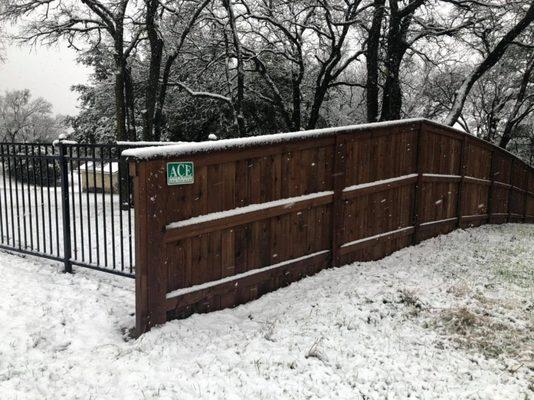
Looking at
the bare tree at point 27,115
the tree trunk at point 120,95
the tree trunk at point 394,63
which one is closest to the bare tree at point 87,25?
the tree trunk at point 120,95

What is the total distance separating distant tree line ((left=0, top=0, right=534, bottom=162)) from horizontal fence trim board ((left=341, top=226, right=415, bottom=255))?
559cm

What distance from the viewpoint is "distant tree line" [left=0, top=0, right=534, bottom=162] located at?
545 inches

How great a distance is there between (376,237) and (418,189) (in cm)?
148

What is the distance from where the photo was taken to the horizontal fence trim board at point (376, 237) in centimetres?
718

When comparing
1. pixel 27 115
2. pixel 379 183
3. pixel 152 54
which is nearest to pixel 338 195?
pixel 379 183

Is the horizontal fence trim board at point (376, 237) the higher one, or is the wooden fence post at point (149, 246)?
the wooden fence post at point (149, 246)

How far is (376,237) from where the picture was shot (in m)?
7.76

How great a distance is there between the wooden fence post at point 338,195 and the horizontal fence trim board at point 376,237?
174 mm

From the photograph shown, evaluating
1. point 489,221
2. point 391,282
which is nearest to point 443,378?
point 391,282

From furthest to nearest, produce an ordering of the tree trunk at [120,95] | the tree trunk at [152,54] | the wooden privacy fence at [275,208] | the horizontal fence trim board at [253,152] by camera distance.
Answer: the tree trunk at [120,95], the tree trunk at [152,54], the horizontal fence trim board at [253,152], the wooden privacy fence at [275,208]

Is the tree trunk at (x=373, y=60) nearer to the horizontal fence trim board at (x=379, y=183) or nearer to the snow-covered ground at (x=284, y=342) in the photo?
the horizontal fence trim board at (x=379, y=183)

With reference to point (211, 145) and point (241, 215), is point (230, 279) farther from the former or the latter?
point (211, 145)

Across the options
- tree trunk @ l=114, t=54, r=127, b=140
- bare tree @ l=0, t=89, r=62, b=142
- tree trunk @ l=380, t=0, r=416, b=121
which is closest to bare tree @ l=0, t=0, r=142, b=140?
tree trunk @ l=114, t=54, r=127, b=140

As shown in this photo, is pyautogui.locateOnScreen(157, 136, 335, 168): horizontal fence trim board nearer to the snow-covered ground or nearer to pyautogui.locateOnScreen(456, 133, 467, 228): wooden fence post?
the snow-covered ground
